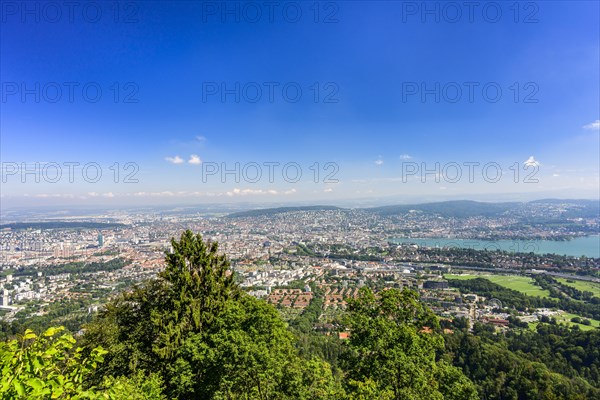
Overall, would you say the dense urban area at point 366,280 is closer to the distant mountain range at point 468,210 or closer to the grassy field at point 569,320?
the grassy field at point 569,320

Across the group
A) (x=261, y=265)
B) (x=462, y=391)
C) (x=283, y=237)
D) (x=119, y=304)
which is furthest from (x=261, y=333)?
(x=283, y=237)

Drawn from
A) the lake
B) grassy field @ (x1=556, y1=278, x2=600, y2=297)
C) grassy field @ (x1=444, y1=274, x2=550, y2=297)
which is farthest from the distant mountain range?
grassy field @ (x1=556, y1=278, x2=600, y2=297)

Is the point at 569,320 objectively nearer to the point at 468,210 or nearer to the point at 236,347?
the point at 236,347

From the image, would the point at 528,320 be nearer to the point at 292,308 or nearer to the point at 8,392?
the point at 292,308

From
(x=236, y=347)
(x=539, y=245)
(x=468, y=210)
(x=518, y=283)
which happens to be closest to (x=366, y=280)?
(x=518, y=283)

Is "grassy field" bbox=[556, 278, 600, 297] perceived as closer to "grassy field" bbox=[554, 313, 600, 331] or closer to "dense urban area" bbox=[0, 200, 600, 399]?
"dense urban area" bbox=[0, 200, 600, 399]

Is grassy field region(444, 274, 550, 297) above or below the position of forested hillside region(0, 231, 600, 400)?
below
